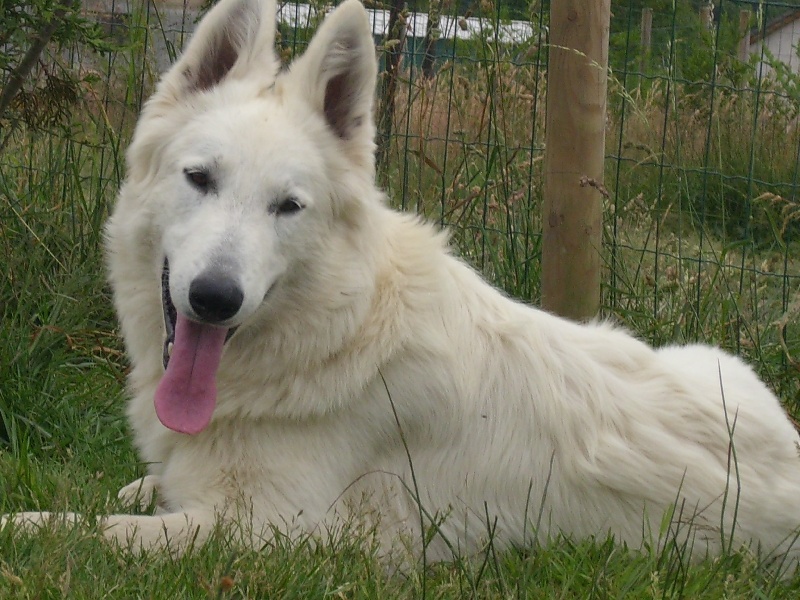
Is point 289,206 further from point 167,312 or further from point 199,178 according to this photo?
point 167,312

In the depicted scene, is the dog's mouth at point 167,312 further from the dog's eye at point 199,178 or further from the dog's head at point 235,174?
the dog's eye at point 199,178

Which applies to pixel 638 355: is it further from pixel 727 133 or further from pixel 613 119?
pixel 727 133

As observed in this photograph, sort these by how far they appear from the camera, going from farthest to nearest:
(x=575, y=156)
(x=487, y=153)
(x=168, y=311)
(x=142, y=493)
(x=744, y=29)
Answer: (x=744, y=29) < (x=487, y=153) < (x=575, y=156) < (x=142, y=493) < (x=168, y=311)

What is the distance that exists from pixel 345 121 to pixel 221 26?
0.51 meters

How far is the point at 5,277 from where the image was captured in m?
4.60

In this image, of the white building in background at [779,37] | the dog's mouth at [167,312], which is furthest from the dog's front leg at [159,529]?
the white building in background at [779,37]

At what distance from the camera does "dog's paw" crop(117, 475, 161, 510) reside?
3160 mm

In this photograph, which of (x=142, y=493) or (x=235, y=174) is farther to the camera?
(x=142, y=493)

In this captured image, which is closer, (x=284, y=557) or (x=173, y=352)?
(x=284, y=557)

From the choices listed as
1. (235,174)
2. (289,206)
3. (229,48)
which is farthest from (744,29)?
(235,174)

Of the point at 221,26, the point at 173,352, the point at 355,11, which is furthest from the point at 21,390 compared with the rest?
the point at 355,11

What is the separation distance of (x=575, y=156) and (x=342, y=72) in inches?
51.0

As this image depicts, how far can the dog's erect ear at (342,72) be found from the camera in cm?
307

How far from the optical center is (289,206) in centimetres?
302
